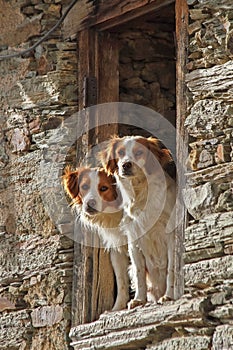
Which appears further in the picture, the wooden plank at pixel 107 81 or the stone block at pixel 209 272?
the wooden plank at pixel 107 81

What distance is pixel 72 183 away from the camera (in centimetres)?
1241

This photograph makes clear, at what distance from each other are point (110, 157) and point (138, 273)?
82 cm

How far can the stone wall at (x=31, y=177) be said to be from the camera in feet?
41.6

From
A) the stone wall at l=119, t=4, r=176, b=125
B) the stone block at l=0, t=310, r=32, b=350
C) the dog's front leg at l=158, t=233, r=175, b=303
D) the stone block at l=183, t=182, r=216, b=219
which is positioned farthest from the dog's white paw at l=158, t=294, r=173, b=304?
the stone wall at l=119, t=4, r=176, b=125

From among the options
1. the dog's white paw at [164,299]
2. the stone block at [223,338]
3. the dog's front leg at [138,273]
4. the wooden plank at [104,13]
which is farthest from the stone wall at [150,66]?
the stone block at [223,338]

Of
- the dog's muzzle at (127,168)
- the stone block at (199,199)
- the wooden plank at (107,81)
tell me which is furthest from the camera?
the wooden plank at (107,81)

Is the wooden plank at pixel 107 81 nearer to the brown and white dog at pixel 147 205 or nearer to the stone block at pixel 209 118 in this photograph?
the brown and white dog at pixel 147 205

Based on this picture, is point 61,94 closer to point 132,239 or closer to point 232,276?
point 132,239

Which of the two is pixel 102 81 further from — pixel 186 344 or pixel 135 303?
pixel 186 344

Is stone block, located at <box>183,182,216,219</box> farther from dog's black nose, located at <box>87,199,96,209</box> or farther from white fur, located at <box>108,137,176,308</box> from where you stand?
dog's black nose, located at <box>87,199,96,209</box>

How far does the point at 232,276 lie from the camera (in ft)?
36.0

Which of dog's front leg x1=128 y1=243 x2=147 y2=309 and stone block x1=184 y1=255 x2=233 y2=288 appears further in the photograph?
dog's front leg x1=128 y1=243 x2=147 y2=309

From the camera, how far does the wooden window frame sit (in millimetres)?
11711

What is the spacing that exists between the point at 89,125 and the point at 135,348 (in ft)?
5.96
